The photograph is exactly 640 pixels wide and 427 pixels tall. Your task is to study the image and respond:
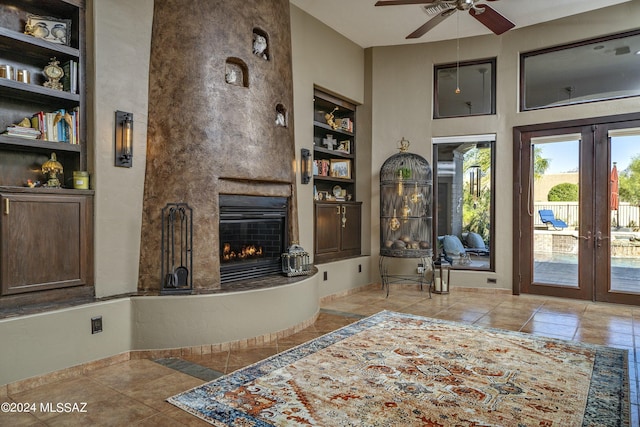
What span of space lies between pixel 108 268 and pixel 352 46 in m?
5.03

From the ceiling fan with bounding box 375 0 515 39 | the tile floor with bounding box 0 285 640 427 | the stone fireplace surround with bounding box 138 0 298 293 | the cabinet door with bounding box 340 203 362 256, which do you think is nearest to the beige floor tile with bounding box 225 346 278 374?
the tile floor with bounding box 0 285 640 427

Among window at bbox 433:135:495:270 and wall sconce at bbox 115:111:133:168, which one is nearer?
wall sconce at bbox 115:111:133:168

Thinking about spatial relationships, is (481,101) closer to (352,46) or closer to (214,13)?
(352,46)

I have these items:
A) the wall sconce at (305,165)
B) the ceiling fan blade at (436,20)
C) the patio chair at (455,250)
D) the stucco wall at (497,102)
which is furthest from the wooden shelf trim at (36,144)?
the patio chair at (455,250)

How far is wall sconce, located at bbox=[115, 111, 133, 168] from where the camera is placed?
3578mm

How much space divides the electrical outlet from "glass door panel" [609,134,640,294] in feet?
20.2

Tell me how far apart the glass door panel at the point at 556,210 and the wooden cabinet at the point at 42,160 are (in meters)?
5.82

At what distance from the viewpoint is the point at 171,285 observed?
11.9ft

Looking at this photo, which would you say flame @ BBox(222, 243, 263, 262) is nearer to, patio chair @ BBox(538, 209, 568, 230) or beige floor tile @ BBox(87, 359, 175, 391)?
beige floor tile @ BBox(87, 359, 175, 391)

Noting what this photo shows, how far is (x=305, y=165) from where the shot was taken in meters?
5.48

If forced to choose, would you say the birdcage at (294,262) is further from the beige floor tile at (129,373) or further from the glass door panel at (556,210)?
the glass door panel at (556,210)

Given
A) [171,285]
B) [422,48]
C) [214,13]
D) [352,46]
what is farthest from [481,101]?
[171,285]

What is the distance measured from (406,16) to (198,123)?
3.52 m

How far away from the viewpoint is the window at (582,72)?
17.7ft
